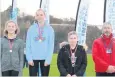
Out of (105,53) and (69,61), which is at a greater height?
(105,53)

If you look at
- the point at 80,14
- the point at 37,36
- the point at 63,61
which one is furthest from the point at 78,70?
the point at 80,14

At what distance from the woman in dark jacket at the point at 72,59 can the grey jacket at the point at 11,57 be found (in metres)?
0.71

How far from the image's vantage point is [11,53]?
512 cm

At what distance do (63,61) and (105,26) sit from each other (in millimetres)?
950

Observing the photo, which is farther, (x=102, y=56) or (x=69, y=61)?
(x=102, y=56)

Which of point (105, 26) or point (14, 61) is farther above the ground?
point (105, 26)

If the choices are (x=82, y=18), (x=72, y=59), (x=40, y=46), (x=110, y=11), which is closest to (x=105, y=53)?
(x=72, y=59)

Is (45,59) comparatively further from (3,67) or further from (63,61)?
(3,67)

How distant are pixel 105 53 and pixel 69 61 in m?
0.67

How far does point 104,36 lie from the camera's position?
5.20 meters

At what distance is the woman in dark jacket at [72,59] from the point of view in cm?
500

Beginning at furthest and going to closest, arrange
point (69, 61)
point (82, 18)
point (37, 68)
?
point (82, 18) < point (37, 68) < point (69, 61)

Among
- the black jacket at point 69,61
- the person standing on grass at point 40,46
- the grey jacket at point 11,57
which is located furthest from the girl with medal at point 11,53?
the black jacket at point 69,61

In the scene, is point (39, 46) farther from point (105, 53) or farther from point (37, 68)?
point (105, 53)
